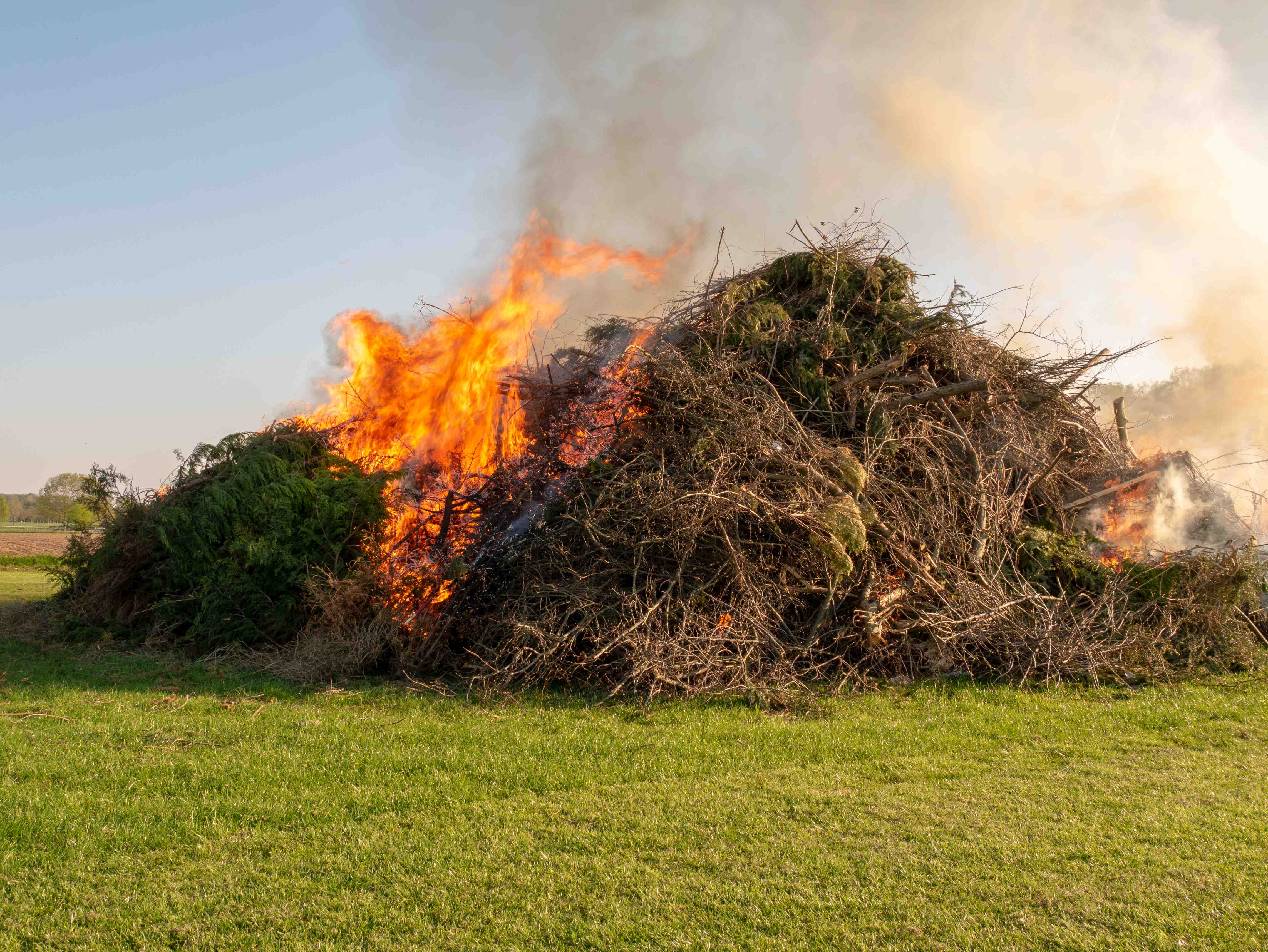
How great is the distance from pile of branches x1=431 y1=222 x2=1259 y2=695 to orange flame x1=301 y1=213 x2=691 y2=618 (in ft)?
2.28

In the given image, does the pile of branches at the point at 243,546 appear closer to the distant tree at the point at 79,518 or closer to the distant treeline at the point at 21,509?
the distant tree at the point at 79,518

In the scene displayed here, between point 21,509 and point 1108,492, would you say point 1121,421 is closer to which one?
point 1108,492

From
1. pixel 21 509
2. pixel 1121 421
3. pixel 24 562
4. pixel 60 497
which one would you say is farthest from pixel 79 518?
pixel 21 509

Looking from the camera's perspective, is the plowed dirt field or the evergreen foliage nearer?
the evergreen foliage

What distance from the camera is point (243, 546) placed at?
35.5 ft

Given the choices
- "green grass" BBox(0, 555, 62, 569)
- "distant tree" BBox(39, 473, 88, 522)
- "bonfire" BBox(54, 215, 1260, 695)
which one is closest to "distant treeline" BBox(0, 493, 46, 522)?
"distant tree" BBox(39, 473, 88, 522)

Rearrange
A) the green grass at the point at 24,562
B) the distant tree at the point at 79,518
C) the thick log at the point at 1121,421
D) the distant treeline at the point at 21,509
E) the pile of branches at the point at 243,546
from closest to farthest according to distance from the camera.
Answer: the pile of branches at the point at 243,546 → the thick log at the point at 1121,421 → the distant tree at the point at 79,518 → the green grass at the point at 24,562 → the distant treeline at the point at 21,509

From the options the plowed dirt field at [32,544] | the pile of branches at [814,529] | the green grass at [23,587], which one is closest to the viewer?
the pile of branches at [814,529]

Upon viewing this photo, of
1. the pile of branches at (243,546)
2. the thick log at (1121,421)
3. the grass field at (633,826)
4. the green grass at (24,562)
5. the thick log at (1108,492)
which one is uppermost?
the thick log at (1121,421)

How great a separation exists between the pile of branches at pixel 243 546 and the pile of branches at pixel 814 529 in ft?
5.00

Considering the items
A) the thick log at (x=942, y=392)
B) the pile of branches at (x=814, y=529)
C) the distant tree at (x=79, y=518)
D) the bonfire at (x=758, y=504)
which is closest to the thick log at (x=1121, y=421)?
the bonfire at (x=758, y=504)

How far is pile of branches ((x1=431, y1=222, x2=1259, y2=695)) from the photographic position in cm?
895

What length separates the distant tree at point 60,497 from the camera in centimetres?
1412

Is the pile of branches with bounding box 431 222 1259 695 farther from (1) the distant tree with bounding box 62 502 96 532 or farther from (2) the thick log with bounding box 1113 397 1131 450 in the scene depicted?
(1) the distant tree with bounding box 62 502 96 532
